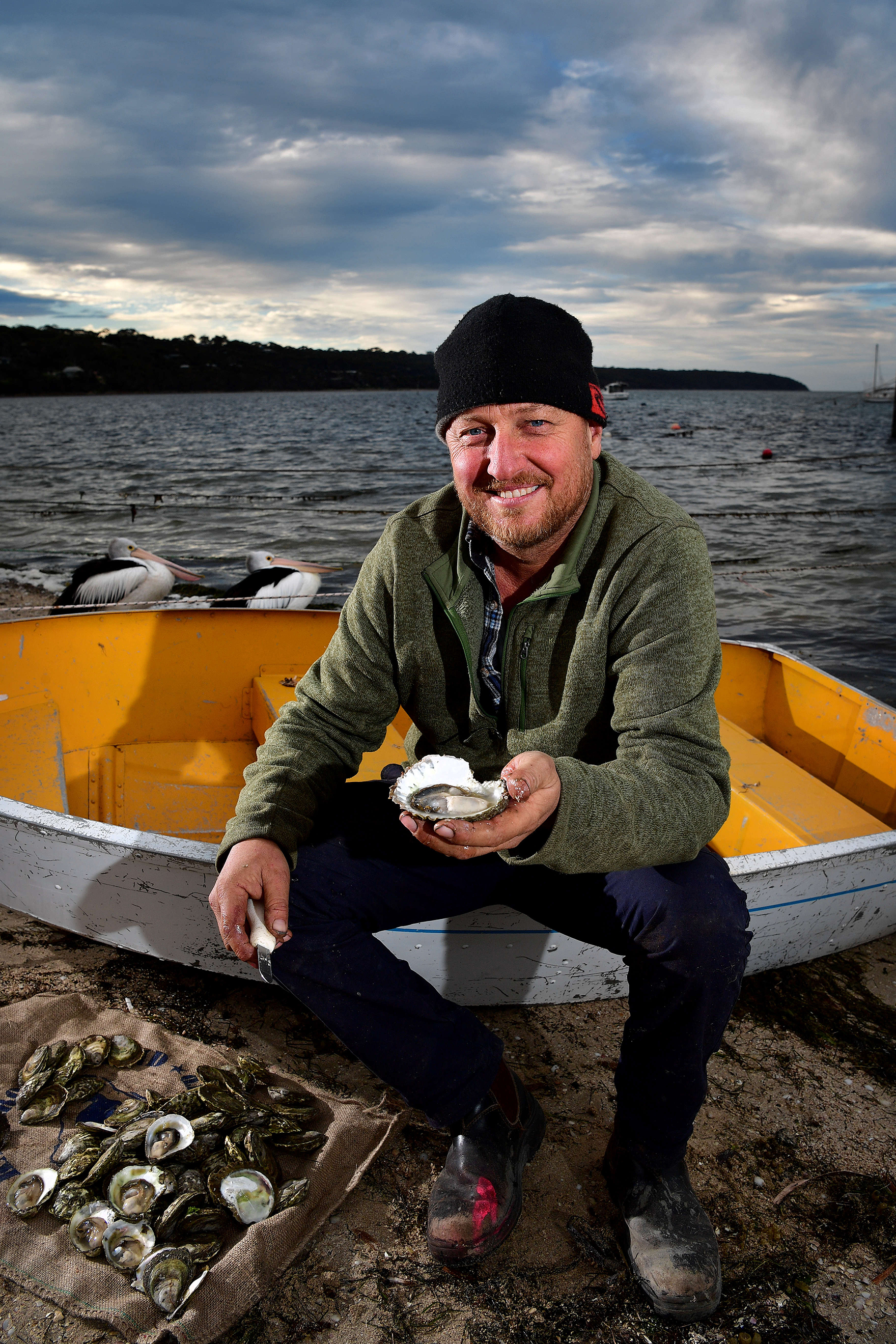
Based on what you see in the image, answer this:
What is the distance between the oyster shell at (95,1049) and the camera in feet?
8.63

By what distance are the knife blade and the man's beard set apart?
117 centimetres

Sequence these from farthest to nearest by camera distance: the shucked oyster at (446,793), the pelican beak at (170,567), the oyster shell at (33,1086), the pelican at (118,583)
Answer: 1. the pelican beak at (170,567)
2. the pelican at (118,583)
3. the oyster shell at (33,1086)
4. the shucked oyster at (446,793)

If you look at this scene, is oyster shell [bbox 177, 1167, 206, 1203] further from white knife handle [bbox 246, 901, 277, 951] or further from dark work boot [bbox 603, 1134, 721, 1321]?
dark work boot [bbox 603, 1134, 721, 1321]

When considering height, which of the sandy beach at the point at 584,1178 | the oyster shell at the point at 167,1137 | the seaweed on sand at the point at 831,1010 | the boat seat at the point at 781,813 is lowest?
the seaweed on sand at the point at 831,1010

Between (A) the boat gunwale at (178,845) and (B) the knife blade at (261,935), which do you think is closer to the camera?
(B) the knife blade at (261,935)

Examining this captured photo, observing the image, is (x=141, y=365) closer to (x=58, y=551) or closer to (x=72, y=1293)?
(x=58, y=551)

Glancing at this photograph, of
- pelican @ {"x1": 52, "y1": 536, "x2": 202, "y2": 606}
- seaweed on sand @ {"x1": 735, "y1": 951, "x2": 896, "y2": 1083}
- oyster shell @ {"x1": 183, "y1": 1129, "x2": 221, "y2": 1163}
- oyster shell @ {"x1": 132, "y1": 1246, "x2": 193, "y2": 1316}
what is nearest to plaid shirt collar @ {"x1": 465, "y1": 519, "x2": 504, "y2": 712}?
oyster shell @ {"x1": 183, "y1": 1129, "x2": 221, "y2": 1163}

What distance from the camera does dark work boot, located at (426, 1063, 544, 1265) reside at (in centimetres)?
205

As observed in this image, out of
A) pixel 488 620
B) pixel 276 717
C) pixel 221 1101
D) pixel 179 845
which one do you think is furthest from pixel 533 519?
pixel 276 717

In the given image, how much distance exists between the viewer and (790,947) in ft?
10.4

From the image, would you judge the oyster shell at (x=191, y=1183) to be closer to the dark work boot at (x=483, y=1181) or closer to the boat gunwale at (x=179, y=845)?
the dark work boot at (x=483, y=1181)

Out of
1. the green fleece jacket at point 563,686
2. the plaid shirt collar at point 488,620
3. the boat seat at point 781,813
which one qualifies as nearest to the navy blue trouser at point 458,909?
the green fleece jacket at point 563,686

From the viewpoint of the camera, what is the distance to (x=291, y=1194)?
86.2 inches

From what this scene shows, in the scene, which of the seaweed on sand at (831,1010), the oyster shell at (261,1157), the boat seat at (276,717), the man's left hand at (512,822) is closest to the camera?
the man's left hand at (512,822)
